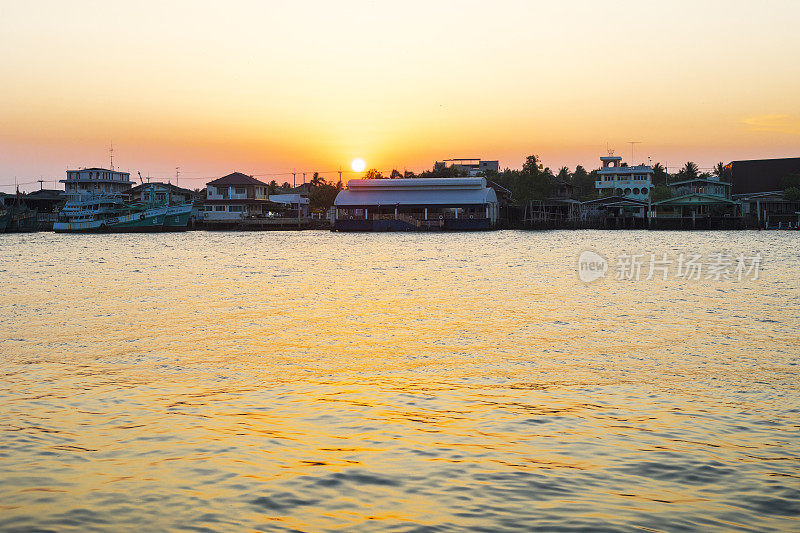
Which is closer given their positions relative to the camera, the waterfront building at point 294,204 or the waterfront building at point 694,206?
the waterfront building at point 694,206

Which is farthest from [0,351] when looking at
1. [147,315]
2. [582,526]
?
[582,526]

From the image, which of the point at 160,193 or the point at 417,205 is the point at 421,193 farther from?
the point at 160,193

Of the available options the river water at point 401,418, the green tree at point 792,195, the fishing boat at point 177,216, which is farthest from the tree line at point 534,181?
the river water at point 401,418

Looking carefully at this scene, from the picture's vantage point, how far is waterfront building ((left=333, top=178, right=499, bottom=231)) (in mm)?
86438

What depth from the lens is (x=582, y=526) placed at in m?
4.92

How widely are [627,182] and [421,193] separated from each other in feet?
120

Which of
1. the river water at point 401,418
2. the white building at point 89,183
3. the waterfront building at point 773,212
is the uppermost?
the white building at point 89,183

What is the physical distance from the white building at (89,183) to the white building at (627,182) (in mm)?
79517

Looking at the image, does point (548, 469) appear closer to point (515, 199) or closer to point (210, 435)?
point (210, 435)

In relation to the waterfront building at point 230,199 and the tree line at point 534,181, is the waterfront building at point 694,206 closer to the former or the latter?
the tree line at point 534,181

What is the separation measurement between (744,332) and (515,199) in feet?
294

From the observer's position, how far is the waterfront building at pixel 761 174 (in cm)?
9656

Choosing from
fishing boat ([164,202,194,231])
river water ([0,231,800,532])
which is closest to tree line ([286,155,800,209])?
fishing boat ([164,202,194,231])

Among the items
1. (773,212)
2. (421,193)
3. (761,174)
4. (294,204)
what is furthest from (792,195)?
(294,204)
